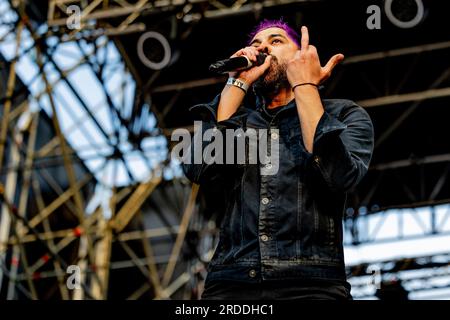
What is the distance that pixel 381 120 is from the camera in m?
11.8

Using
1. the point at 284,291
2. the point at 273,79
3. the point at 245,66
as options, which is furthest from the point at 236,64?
the point at 284,291

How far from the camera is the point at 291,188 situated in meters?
2.32

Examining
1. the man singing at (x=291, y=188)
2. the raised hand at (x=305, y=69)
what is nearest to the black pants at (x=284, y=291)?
the man singing at (x=291, y=188)

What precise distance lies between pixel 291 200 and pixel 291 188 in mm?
40

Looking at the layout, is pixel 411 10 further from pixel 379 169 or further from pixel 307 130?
pixel 307 130

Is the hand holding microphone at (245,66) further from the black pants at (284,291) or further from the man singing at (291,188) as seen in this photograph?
the black pants at (284,291)

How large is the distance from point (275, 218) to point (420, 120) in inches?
392

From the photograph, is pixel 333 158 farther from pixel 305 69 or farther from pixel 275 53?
pixel 275 53

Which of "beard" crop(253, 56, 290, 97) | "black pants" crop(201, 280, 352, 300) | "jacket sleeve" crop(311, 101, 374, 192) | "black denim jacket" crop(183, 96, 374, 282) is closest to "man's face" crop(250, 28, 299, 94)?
"beard" crop(253, 56, 290, 97)

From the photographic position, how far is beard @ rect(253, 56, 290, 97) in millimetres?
2598

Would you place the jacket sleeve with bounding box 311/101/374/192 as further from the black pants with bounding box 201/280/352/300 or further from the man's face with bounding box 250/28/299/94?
the man's face with bounding box 250/28/299/94

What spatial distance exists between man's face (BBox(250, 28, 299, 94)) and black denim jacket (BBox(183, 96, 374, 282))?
147 millimetres

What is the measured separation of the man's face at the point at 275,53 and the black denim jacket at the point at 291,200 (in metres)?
0.15

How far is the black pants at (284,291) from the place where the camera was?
2.16 meters
